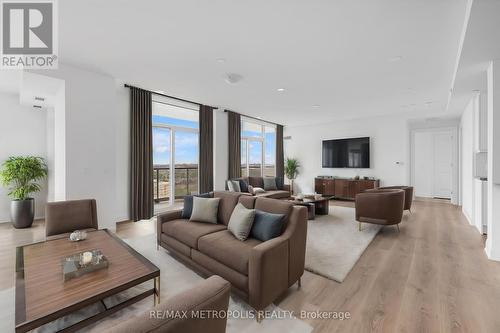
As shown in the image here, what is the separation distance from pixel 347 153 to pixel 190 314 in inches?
311

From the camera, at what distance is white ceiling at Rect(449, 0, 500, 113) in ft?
6.38

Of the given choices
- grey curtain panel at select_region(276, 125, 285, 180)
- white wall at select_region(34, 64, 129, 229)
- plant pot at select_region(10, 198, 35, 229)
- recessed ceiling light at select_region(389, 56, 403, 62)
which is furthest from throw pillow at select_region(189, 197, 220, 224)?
grey curtain panel at select_region(276, 125, 285, 180)

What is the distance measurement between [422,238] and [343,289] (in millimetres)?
2421

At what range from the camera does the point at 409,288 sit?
2326 mm

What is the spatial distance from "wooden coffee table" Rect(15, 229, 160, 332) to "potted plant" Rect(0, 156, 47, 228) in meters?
2.99

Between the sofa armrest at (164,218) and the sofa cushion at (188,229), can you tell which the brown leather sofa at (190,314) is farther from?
the sofa armrest at (164,218)

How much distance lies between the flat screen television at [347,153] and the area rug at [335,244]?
2976 mm

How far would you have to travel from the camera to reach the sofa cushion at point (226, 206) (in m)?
3.03

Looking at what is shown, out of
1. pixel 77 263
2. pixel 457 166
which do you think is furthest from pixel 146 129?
pixel 457 166

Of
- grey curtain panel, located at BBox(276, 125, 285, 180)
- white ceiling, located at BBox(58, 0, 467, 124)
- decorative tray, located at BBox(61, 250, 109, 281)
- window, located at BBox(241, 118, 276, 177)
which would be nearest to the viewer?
decorative tray, located at BBox(61, 250, 109, 281)

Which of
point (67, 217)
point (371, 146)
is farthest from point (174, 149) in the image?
point (371, 146)

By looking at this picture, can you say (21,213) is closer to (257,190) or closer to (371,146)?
(257,190)

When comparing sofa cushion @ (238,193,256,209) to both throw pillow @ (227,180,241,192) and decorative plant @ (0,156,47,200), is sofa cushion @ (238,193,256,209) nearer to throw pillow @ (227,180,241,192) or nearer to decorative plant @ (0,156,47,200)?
throw pillow @ (227,180,241,192)

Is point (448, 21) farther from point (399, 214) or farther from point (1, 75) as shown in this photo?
point (1, 75)
